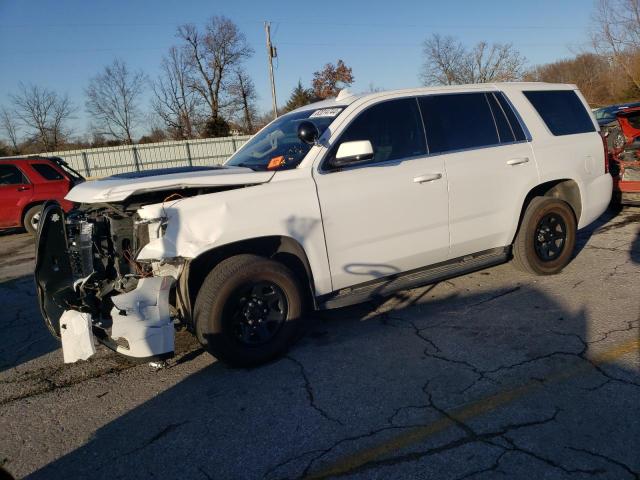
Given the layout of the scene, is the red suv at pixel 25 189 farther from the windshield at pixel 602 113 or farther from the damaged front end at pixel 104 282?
the windshield at pixel 602 113

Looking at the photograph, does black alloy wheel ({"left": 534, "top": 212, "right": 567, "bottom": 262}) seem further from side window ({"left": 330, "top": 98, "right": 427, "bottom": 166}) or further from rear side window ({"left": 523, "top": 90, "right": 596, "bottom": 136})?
side window ({"left": 330, "top": 98, "right": 427, "bottom": 166})

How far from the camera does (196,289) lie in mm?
3885

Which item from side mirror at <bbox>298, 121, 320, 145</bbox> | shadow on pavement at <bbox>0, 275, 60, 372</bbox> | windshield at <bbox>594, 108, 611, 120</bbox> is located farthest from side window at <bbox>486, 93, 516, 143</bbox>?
windshield at <bbox>594, 108, 611, 120</bbox>

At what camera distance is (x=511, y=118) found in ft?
16.7

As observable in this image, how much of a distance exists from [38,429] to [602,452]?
336cm

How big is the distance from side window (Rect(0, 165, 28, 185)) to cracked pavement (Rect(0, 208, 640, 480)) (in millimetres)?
7437

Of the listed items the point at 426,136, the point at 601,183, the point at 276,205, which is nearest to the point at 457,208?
the point at 426,136

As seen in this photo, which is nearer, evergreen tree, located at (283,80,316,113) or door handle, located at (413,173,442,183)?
door handle, located at (413,173,442,183)

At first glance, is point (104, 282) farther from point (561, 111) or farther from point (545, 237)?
point (561, 111)

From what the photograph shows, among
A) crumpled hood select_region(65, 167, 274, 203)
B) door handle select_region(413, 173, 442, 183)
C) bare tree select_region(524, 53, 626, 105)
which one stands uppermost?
bare tree select_region(524, 53, 626, 105)

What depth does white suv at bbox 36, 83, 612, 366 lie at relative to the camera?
351 centimetres

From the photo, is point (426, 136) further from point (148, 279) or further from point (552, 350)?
point (148, 279)

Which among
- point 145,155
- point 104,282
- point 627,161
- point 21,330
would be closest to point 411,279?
point 104,282

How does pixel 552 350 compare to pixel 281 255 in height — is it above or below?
below
